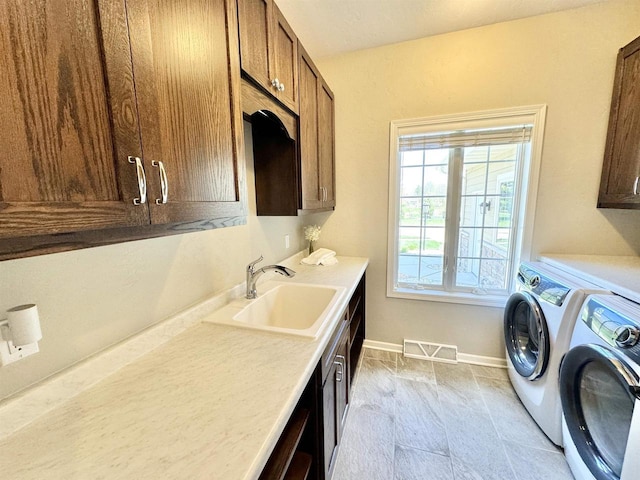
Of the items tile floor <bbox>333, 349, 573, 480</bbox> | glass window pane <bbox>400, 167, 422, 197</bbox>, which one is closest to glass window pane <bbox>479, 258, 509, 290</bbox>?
tile floor <bbox>333, 349, 573, 480</bbox>

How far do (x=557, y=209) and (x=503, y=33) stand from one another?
136 cm

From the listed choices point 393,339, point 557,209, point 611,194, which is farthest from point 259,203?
point 611,194

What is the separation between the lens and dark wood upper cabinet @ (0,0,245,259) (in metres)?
0.40

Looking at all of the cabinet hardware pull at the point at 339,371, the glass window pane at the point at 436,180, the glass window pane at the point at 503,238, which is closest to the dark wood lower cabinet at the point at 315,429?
the cabinet hardware pull at the point at 339,371

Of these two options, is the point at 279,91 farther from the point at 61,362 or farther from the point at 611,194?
the point at 611,194

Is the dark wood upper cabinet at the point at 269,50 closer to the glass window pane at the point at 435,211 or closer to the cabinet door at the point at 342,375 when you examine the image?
the cabinet door at the point at 342,375

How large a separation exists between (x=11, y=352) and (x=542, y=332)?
226cm

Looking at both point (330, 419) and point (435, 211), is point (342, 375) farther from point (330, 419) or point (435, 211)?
point (435, 211)

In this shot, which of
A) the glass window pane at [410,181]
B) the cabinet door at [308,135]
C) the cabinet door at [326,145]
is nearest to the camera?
the cabinet door at [308,135]

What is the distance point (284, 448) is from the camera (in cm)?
86

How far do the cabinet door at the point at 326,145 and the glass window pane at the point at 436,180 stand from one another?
0.82 metres

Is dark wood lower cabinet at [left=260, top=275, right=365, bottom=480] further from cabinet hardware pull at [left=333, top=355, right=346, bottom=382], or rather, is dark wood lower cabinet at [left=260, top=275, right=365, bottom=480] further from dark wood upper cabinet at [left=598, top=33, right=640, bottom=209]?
dark wood upper cabinet at [left=598, top=33, right=640, bottom=209]

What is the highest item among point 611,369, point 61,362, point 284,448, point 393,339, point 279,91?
point 279,91

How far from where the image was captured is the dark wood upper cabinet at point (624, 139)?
1548mm
